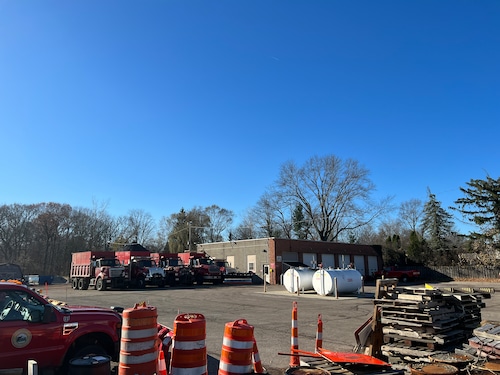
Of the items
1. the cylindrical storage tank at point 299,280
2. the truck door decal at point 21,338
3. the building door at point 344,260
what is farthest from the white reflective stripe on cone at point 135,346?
the building door at point 344,260

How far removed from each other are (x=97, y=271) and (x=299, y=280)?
1652 centimetres

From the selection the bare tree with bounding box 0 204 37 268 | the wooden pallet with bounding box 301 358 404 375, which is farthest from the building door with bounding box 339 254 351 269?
the bare tree with bounding box 0 204 37 268

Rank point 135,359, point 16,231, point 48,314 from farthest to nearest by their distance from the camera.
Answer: point 16,231 → point 48,314 → point 135,359

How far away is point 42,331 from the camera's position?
5.93 metres

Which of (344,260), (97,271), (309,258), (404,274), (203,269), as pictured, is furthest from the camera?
(344,260)

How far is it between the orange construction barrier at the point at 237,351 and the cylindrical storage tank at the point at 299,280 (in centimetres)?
2317

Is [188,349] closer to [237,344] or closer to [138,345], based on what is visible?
[138,345]

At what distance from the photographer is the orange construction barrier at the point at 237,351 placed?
5.73 m

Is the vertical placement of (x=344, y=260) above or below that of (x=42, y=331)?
above

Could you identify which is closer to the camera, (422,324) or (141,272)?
(422,324)

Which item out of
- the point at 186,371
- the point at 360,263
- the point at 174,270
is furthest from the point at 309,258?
the point at 186,371

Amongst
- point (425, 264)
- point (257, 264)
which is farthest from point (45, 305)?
point (425, 264)

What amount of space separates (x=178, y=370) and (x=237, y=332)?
38.6 inches

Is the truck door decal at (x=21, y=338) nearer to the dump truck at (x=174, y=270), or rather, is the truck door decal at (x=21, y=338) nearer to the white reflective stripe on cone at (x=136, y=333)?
the white reflective stripe on cone at (x=136, y=333)
